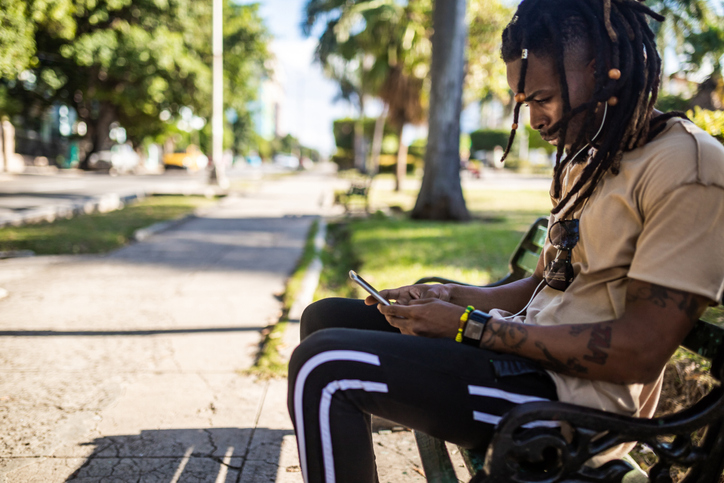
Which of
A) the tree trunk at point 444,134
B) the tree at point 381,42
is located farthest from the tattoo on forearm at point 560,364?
the tree at point 381,42

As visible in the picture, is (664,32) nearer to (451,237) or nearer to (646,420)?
(451,237)

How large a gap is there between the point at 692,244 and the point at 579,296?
33cm

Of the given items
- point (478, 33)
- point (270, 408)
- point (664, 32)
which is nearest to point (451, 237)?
point (664, 32)

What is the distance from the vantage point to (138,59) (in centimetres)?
2325

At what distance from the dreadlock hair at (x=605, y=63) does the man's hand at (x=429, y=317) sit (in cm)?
47

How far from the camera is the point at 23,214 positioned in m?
9.96

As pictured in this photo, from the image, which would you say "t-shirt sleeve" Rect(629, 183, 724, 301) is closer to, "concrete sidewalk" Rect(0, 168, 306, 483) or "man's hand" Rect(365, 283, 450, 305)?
"man's hand" Rect(365, 283, 450, 305)

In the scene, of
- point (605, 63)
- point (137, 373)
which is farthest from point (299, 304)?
point (605, 63)

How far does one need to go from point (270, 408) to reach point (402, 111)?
19.5 metres

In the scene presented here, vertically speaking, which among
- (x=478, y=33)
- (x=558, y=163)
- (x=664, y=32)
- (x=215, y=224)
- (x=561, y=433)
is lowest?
(x=215, y=224)

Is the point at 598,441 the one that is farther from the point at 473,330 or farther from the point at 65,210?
the point at 65,210

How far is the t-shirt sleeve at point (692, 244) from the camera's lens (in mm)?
1269

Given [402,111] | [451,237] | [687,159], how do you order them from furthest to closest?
[402,111] < [451,237] < [687,159]

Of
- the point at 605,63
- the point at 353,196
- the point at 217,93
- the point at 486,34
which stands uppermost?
the point at 486,34
